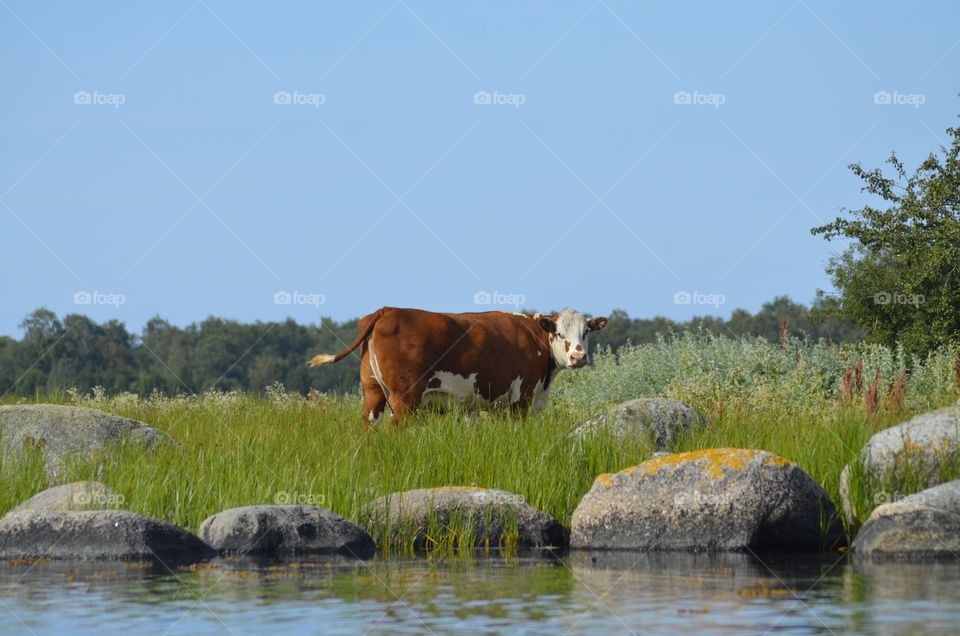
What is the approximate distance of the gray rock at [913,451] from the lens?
46.8 ft

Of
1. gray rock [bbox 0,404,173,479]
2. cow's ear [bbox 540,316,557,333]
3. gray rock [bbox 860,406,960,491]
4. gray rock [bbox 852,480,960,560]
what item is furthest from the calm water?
cow's ear [bbox 540,316,557,333]

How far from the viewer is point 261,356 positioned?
75125 mm

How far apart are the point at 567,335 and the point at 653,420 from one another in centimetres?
240

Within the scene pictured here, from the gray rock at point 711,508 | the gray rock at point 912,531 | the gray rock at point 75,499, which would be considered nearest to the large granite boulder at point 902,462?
the gray rock at point 711,508

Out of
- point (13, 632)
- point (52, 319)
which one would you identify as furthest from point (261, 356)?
point (13, 632)

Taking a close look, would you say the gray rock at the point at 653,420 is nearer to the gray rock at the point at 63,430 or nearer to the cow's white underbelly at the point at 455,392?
the cow's white underbelly at the point at 455,392

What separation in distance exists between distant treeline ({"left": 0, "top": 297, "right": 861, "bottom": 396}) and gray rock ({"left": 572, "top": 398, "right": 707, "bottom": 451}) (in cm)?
4529

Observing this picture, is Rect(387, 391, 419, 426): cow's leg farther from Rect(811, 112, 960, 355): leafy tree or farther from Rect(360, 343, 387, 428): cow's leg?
Rect(811, 112, 960, 355): leafy tree

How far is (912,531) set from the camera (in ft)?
41.5

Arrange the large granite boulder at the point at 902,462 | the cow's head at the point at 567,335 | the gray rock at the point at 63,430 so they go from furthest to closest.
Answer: the cow's head at the point at 567,335, the gray rock at the point at 63,430, the large granite boulder at the point at 902,462

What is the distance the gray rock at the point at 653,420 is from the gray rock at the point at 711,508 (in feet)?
9.99

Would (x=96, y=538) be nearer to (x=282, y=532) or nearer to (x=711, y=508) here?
(x=282, y=532)

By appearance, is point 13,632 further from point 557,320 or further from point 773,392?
point 773,392

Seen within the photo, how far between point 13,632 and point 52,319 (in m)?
71.4
